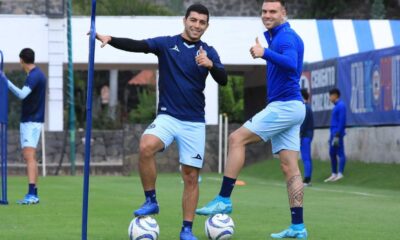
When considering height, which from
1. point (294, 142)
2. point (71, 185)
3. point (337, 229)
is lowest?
point (71, 185)

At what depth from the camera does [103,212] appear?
14.0 meters

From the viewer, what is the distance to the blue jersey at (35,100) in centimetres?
1567

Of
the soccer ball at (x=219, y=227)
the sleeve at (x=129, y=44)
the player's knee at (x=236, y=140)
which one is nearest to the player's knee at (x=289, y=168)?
the player's knee at (x=236, y=140)

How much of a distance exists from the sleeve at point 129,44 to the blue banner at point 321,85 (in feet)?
61.3

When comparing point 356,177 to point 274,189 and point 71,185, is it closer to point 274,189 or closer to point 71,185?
point 274,189

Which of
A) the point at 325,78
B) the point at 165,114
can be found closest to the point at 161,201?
the point at 165,114

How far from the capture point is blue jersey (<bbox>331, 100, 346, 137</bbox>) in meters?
24.3

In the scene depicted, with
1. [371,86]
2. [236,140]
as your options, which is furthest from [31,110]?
[371,86]

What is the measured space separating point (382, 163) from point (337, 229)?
536 inches

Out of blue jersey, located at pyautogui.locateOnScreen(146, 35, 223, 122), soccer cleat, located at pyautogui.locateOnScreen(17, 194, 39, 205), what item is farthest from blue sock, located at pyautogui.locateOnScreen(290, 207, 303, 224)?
soccer cleat, located at pyautogui.locateOnScreen(17, 194, 39, 205)

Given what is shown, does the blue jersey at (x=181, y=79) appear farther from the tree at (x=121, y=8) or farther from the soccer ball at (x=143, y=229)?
the tree at (x=121, y=8)

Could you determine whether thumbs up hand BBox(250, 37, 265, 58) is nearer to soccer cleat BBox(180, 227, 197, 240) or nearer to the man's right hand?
the man's right hand

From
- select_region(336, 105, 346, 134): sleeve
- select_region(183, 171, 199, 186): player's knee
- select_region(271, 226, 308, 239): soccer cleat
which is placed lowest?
select_region(336, 105, 346, 134): sleeve

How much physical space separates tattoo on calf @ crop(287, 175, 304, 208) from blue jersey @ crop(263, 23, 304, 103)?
2.53 ft
